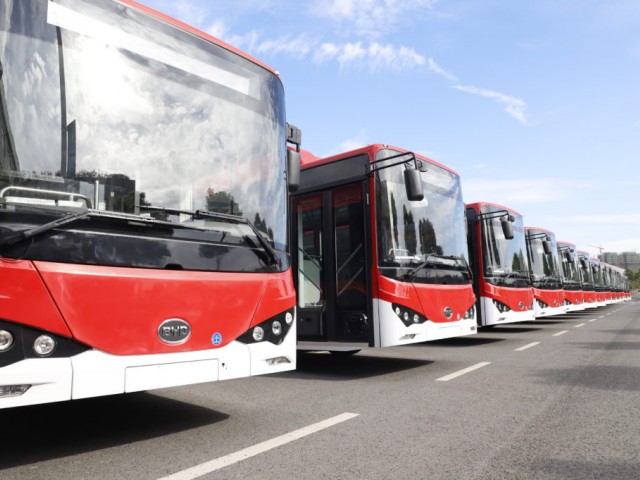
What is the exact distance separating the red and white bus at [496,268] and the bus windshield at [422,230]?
123 inches

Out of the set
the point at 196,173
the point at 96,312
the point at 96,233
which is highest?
the point at 196,173

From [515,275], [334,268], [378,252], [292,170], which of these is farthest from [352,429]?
[515,275]

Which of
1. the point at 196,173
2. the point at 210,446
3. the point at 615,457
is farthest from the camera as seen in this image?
the point at 196,173

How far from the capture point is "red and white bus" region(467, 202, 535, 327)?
11.3m

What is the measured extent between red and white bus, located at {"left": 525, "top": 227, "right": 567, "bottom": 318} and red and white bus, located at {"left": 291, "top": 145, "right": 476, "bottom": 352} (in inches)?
294

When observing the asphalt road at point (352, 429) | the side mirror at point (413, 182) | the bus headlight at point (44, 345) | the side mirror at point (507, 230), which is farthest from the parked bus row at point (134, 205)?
the side mirror at point (507, 230)

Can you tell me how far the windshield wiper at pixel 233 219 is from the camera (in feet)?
12.6

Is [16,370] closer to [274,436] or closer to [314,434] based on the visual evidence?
[274,436]

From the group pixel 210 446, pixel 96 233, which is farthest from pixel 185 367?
pixel 96 233

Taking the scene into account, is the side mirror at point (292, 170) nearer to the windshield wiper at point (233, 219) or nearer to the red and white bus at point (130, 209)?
the red and white bus at point (130, 209)

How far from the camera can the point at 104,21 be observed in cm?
376

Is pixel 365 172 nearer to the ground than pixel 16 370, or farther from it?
farther from it

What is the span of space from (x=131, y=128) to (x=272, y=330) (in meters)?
1.93

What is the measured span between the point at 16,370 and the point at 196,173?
185 centimetres
